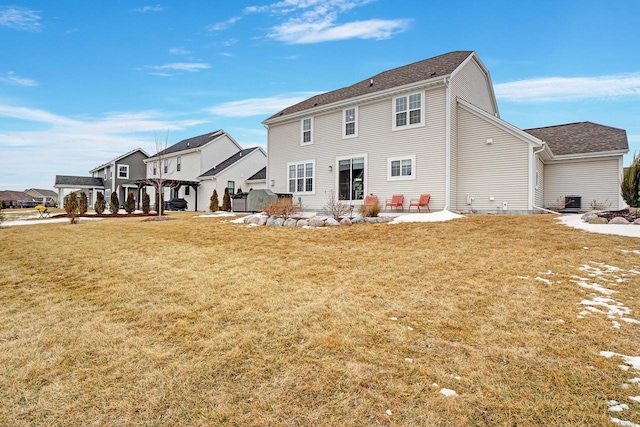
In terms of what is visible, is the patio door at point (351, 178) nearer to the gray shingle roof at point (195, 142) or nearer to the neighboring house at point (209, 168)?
the neighboring house at point (209, 168)

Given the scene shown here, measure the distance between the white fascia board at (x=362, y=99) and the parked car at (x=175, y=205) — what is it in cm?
1381

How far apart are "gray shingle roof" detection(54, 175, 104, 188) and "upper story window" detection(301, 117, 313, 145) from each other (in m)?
34.6

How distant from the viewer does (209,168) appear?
97.0ft

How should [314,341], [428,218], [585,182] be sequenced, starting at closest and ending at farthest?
[314,341], [428,218], [585,182]

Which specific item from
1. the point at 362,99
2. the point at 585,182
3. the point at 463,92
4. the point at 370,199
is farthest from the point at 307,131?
the point at 585,182

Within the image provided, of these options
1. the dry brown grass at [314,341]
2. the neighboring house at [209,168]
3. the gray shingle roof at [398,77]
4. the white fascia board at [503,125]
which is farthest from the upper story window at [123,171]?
the white fascia board at [503,125]

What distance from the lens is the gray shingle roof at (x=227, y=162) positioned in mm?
27812

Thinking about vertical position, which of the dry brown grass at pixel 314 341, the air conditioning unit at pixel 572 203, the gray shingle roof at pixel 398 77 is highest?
the gray shingle roof at pixel 398 77

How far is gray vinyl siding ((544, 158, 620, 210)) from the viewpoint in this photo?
14.3 metres

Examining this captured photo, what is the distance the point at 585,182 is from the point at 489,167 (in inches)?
229

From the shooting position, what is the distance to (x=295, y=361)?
8.94 feet

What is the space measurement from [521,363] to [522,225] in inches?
304

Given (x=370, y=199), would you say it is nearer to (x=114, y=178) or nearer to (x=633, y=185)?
(x=633, y=185)

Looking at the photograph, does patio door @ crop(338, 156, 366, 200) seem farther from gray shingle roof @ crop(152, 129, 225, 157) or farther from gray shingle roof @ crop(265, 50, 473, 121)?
gray shingle roof @ crop(152, 129, 225, 157)
